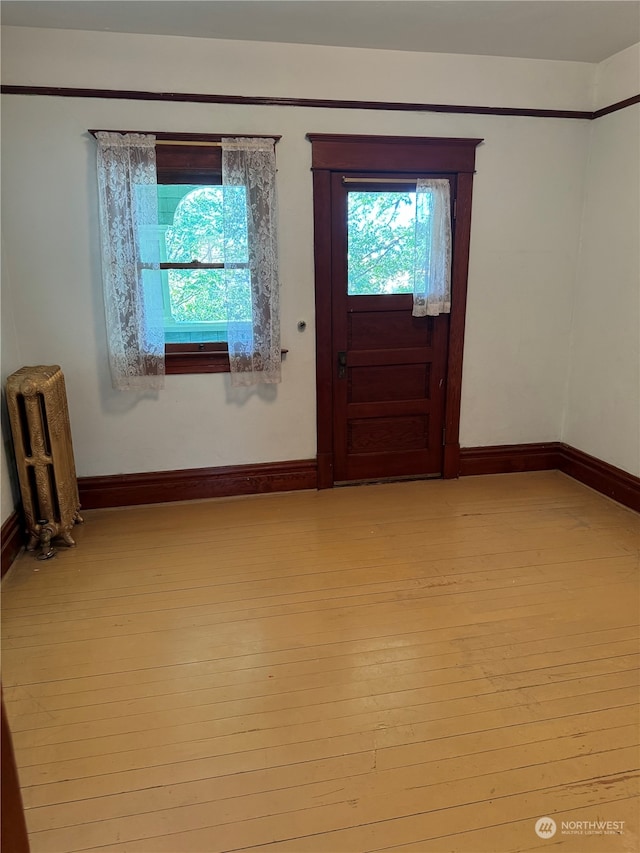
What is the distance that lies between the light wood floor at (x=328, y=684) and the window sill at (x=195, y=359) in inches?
38.7

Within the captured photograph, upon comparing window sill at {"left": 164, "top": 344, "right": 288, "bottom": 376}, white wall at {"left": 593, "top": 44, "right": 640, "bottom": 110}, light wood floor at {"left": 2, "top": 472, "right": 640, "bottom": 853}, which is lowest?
light wood floor at {"left": 2, "top": 472, "right": 640, "bottom": 853}

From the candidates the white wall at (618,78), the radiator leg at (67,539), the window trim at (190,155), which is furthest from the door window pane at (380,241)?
the radiator leg at (67,539)

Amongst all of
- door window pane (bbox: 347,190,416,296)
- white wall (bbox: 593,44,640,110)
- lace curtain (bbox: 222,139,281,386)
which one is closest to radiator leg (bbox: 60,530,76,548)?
lace curtain (bbox: 222,139,281,386)

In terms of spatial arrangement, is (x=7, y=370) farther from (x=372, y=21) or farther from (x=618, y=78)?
(x=618, y=78)

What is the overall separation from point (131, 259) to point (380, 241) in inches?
62.4

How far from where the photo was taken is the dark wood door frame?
3506 millimetres

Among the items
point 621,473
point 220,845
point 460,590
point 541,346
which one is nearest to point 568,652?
point 460,590

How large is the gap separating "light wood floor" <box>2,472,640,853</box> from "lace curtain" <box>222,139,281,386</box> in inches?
41.1

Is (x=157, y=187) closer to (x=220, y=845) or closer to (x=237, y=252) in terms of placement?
(x=237, y=252)

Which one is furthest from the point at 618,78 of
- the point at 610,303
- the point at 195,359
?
the point at 195,359

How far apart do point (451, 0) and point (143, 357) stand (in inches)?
99.6

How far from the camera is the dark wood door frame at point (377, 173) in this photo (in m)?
3.51

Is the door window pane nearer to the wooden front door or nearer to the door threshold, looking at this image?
the wooden front door

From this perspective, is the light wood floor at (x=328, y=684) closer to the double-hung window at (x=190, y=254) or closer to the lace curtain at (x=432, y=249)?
the double-hung window at (x=190, y=254)
